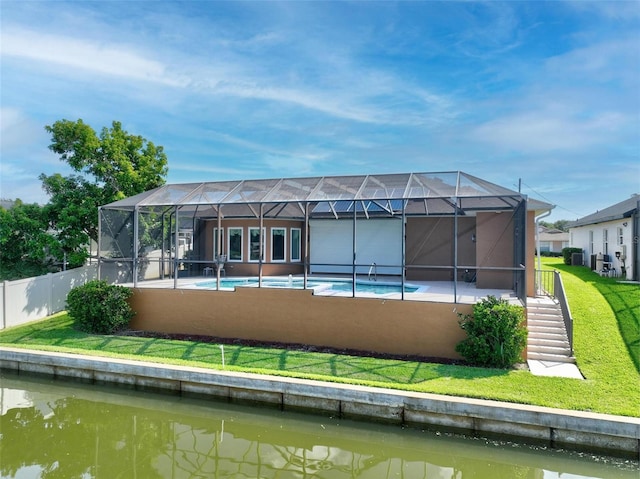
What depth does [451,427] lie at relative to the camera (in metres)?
6.73

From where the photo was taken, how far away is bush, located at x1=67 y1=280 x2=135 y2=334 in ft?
37.7

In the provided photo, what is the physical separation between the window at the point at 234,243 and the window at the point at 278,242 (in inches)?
58.0

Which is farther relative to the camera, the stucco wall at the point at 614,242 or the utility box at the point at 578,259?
the utility box at the point at 578,259

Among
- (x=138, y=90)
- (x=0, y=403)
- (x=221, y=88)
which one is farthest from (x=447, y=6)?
(x=0, y=403)

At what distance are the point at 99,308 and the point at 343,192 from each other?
24.4 feet

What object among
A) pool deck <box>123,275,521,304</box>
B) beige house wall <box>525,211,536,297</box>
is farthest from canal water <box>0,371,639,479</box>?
beige house wall <box>525,211,536,297</box>

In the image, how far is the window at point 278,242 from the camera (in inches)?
703

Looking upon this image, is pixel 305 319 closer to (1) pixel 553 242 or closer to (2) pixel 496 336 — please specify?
(2) pixel 496 336

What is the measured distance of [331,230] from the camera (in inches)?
707

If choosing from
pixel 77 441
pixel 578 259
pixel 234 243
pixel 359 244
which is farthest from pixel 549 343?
pixel 578 259

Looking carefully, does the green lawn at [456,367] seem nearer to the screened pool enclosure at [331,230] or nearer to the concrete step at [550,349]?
the concrete step at [550,349]

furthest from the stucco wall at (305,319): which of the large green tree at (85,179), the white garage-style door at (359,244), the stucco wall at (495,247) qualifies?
the white garage-style door at (359,244)

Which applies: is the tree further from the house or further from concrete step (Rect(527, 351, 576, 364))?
concrete step (Rect(527, 351, 576, 364))

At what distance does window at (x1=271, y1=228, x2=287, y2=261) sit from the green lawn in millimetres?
7492
